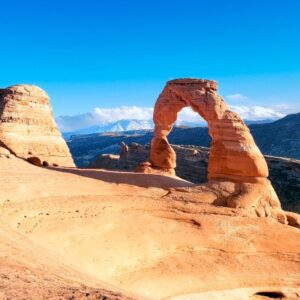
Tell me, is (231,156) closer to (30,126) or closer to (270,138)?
(30,126)

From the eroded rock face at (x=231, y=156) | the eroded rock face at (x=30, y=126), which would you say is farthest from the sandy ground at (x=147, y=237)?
the eroded rock face at (x=30, y=126)

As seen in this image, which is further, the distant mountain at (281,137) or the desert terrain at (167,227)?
the distant mountain at (281,137)

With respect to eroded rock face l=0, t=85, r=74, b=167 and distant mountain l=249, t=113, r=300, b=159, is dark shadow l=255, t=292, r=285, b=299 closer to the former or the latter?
eroded rock face l=0, t=85, r=74, b=167

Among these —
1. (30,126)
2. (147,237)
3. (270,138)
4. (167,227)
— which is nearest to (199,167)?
(30,126)

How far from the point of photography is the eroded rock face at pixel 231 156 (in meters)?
22.4

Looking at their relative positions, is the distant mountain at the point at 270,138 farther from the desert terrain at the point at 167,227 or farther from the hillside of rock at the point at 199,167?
the desert terrain at the point at 167,227

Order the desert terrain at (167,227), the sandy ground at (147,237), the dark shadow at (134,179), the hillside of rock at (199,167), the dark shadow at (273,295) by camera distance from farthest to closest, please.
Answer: the hillside of rock at (199,167) < the dark shadow at (134,179) < the dark shadow at (273,295) < the sandy ground at (147,237) < the desert terrain at (167,227)

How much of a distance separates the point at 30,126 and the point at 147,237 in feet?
60.6

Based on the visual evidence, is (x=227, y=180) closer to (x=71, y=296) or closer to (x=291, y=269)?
(x=291, y=269)

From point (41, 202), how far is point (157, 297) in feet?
19.5

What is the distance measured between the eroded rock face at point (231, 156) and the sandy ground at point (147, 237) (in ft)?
4.19

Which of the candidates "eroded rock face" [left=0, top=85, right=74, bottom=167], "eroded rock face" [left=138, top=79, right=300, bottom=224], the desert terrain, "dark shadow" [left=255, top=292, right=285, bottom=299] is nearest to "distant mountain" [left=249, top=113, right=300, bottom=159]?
"eroded rock face" [left=0, top=85, right=74, bottom=167]

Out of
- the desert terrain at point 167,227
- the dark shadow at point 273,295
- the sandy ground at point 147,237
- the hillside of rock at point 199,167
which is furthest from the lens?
the hillside of rock at point 199,167

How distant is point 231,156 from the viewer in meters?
23.4
